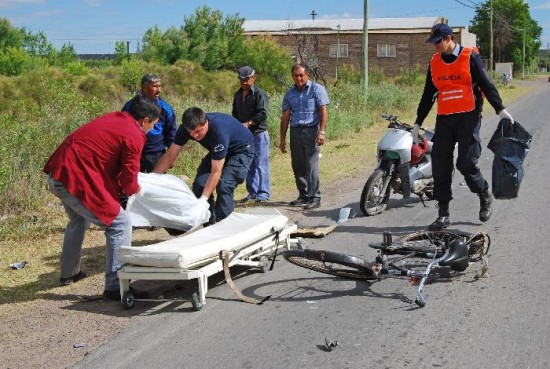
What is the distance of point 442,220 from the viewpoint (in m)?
8.38

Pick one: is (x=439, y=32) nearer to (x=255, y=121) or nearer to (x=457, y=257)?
(x=457, y=257)

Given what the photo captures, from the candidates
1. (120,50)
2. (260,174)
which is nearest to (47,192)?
(260,174)

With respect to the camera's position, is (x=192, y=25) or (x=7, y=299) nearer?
(x=7, y=299)

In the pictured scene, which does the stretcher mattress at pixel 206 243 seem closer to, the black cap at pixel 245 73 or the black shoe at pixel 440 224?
the black shoe at pixel 440 224

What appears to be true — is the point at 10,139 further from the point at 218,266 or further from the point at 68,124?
the point at 218,266

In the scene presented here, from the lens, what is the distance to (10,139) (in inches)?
412

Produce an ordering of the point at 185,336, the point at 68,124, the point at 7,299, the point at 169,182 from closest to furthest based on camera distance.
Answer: the point at 185,336, the point at 7,299, the point at 169,182, the point at 68,124

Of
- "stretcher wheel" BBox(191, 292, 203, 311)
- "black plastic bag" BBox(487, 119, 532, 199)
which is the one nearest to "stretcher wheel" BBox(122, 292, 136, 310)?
"stretcher wheel" BBox(191, 292, 203, 311)

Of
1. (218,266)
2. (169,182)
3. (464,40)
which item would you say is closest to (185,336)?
(218,266)

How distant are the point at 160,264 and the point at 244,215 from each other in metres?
1.70

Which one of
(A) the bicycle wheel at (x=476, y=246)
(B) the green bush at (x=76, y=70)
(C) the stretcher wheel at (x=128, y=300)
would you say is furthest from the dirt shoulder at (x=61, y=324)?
(B) the green bush at (x=76, y=70)

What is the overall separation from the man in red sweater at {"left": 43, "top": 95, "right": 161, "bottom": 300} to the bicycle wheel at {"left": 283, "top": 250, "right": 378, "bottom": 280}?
1455mm

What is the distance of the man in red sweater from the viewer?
6125 mm

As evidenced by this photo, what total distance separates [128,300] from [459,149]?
421 cm
